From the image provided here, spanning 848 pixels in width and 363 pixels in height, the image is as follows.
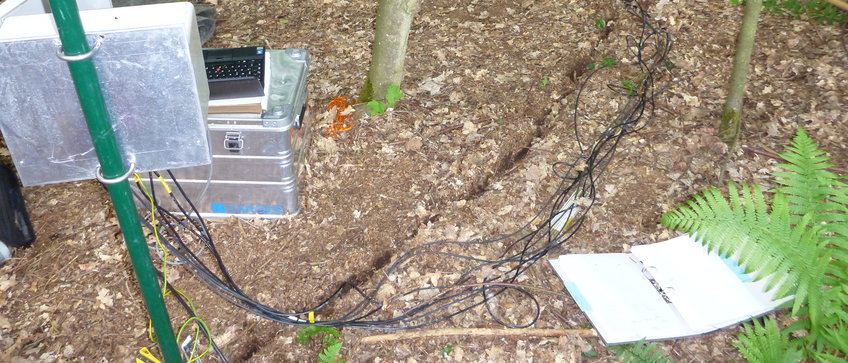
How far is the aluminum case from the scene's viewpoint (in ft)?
10.8

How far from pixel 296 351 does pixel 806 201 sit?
2677 mm

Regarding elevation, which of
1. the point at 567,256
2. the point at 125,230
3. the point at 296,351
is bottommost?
the point at 296,351

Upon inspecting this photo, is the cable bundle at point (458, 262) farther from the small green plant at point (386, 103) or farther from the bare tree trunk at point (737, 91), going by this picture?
the small green plant at point (386, 103)

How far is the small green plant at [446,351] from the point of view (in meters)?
2.97

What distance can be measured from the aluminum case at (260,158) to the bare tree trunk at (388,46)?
575 mm

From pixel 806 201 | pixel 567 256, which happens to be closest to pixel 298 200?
pixel 567 256

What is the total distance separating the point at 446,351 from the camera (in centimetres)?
298

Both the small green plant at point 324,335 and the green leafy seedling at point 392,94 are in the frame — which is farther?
the green leafy seedling at point 392,94

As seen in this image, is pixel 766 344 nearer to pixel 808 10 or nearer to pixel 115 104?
pixel 115 104

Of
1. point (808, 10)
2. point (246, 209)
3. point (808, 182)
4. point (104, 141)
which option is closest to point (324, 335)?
point (246, 209)

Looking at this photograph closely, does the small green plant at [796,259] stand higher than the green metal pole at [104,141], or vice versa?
the green metal pole at [104,141]

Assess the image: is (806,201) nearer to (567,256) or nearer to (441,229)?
(567,256)

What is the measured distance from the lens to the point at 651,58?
15.9 ft

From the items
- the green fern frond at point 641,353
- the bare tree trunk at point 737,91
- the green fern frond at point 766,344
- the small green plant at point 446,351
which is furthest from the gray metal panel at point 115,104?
the bare tree trunk at point 737,91
